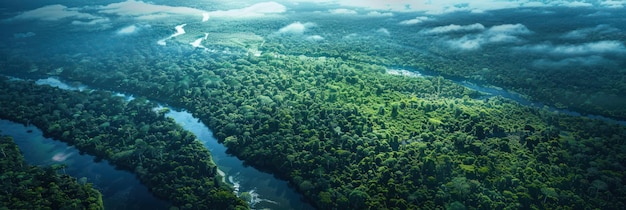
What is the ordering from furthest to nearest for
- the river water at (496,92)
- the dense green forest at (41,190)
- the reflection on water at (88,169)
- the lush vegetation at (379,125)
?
the river water at (496,92) < the reflection on water at (88,169) < the lush vegetation at (379,125) < the dense green forest at (41,190)

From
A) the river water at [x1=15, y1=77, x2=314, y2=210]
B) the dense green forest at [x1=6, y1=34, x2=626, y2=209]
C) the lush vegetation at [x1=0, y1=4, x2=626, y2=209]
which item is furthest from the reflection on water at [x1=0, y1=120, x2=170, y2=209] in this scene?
the dense green forest at [x1=6, y1=34, x2=626, y2=209]

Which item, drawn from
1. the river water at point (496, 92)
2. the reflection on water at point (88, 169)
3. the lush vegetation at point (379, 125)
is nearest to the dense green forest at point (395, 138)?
the lush vegetation at point (379, 125)

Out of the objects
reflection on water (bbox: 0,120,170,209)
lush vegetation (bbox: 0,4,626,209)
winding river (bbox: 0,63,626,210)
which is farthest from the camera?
reflection on water (bbox: 0,120,170,209)

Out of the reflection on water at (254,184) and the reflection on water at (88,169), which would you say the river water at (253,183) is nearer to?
the reflection on water at (254,184)

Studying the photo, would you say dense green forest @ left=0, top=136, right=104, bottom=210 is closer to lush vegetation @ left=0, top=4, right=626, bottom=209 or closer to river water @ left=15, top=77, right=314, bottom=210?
river water @ left=15, top=77, right=314, bottom=210

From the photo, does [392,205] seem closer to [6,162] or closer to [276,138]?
[276,138]

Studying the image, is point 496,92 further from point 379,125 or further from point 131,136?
point 131,136
